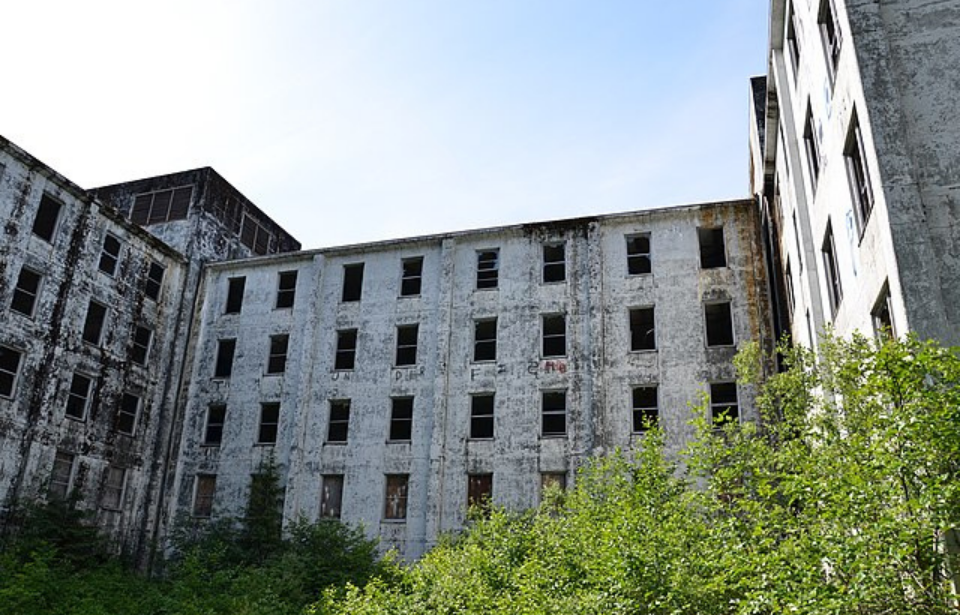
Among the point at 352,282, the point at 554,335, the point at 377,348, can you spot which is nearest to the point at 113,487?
the point at 377,348

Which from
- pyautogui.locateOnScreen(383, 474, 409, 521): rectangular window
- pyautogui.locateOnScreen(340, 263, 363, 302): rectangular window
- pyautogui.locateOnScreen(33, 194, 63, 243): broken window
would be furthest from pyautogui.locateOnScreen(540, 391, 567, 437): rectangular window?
pyautogui.locateOnScreen(33, 194, 63, 243): broken window

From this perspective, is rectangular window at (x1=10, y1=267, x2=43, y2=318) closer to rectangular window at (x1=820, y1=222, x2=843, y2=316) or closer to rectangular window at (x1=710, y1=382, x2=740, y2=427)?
rectangular window at (x1=710, y1=382, x2=740, y2=427)

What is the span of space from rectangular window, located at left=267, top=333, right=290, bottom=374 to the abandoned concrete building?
59 mm

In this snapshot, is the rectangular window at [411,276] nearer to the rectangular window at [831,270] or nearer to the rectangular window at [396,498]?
the rectangular window at [396,498]

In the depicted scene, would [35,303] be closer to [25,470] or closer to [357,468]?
[25,470]

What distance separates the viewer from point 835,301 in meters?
15.5

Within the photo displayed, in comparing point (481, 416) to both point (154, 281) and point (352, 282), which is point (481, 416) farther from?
point (154, 281)

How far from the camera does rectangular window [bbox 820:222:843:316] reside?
50.2 feet

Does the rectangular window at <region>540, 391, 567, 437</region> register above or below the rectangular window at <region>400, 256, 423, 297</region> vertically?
below

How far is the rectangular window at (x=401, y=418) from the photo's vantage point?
84.0 ft

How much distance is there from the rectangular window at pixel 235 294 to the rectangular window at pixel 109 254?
451 cm

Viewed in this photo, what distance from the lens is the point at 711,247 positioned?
25641 millimetres

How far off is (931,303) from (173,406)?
25.7m

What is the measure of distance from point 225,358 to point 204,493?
5261 millimetres
